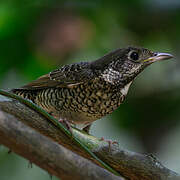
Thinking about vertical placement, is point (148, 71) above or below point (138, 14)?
below

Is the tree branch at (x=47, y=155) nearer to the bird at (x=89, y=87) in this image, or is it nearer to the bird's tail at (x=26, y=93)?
the bird at (x=89, y=87)

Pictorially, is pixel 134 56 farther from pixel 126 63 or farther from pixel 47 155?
pixel 47 155

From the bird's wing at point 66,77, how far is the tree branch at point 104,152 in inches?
38.8

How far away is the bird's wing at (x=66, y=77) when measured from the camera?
3.53 m

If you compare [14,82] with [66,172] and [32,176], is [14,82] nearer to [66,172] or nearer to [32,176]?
[32,176]

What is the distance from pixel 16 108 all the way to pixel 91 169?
3.18 ft

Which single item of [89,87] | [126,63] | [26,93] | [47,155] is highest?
[47,155]

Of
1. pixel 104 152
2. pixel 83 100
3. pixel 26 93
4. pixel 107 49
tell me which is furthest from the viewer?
pixel 107 49

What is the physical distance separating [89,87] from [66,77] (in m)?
0.29

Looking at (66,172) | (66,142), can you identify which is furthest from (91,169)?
(66,142)

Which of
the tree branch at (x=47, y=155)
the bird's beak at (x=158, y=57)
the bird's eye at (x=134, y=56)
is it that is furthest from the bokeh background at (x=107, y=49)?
the tree branch at (x=47, y=155)

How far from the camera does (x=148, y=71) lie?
15.7 ft

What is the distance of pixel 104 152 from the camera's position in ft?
8.35

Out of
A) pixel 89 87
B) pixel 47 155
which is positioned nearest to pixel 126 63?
pixel 89 87
